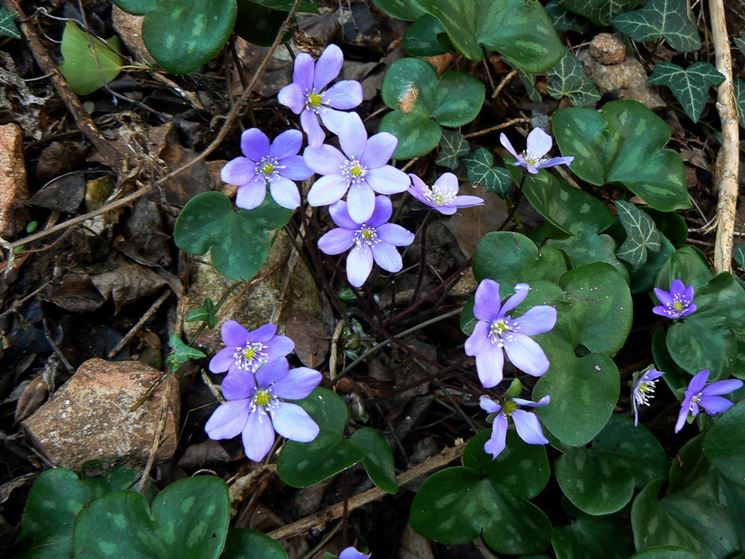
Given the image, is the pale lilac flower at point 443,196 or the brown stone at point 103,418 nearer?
the pale lilac flower at point 443,196

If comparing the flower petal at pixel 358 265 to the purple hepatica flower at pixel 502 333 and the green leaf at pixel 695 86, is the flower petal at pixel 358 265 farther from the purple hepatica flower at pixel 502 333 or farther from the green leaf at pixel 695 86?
the green leaf at pixel 695 86

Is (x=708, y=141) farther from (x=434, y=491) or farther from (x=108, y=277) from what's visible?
(x=108, y=277)

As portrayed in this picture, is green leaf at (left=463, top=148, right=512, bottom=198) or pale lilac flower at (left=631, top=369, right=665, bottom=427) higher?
green leaf at (left=463, top=148, right=512, bottom=198)

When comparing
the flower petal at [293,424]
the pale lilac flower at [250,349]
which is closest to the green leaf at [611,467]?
the flower petal at [293,424]

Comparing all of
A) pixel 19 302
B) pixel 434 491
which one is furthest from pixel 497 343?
pixel 19 302

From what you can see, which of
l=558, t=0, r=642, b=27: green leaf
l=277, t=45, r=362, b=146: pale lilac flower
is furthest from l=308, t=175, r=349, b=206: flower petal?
l=558, t=0, r=642, b=27: green leaf

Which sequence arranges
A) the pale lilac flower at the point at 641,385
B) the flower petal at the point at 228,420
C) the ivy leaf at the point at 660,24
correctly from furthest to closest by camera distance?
the ivy leaf at the point at 660,24
the pale lilac flower at the point at 641,385
the flower petal at the point at 228,420

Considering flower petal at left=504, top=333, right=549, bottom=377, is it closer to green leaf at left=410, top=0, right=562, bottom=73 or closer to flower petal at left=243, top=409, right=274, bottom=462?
flower petal at left=243, top=409, right=274, bottom=462
